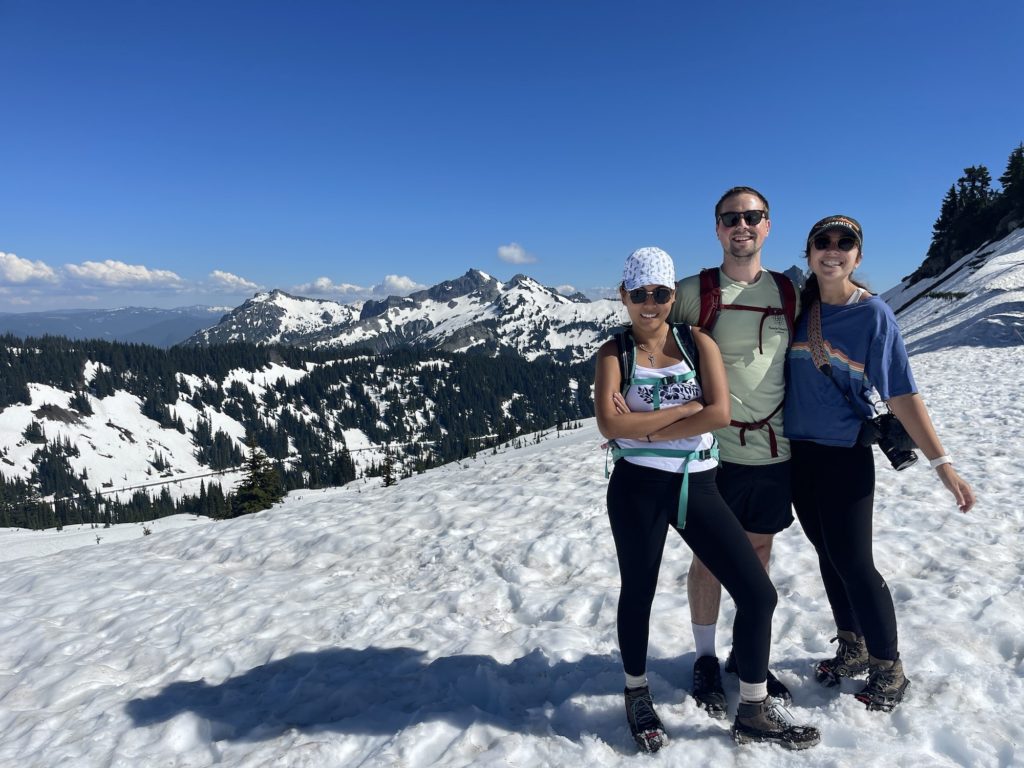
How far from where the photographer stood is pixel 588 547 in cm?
977

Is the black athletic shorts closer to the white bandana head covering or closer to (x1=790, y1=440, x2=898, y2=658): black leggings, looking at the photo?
(x1=790, y1=440, x2=898, y2=658): black leggings

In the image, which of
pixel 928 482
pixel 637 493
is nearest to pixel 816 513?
pixel 637 493

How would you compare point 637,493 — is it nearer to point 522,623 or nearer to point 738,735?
point 738,735

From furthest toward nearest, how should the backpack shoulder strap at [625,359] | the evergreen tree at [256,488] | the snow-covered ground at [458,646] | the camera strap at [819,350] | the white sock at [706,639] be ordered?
the evergreen tree at [256,488] < the white sock at [706,639] < the snow-covered ground at [458,646] < the camera strap at [819,350] < the backpack shoulder strap at [625,359]

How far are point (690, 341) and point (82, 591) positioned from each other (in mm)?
11991

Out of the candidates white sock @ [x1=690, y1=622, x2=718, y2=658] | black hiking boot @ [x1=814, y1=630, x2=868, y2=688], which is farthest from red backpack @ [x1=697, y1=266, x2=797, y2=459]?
black hiking boot @ [x1=814, y1=630, x2=868, y2=688]

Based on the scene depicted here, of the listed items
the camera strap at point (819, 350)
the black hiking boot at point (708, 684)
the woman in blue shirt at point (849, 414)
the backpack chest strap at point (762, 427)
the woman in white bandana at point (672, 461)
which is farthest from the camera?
the black hiking boot at point (708, 684)

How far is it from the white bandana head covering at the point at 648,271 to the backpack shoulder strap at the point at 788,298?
116cm

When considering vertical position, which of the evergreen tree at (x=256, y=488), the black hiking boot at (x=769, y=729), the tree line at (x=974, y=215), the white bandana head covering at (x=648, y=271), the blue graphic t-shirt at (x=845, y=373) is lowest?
the evergreen tree at (x=256, y=488)

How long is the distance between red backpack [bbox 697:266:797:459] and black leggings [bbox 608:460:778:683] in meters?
0.70

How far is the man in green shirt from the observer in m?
4.78

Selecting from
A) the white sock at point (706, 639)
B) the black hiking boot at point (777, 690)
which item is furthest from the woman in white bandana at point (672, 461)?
the white sock at point (706, 639)

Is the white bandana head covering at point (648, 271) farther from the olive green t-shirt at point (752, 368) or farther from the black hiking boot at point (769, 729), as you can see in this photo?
the black hiking boot at point (769, 729)

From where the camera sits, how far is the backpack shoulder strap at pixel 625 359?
440 centimetres
